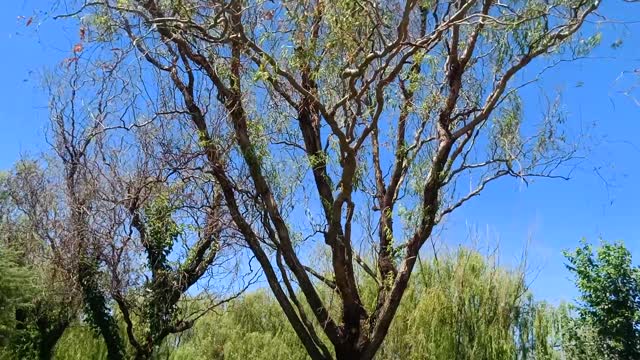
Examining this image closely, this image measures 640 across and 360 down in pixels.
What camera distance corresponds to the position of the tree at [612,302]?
10.0 m

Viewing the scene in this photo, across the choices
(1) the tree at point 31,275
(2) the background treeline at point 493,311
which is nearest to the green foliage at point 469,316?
(2) the background treeline at point 493,311

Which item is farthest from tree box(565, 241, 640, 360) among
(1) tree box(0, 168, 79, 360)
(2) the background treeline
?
(1) tree box(0, 168, 79, 360)

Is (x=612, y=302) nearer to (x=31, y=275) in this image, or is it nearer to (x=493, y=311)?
(x=493, y=311)

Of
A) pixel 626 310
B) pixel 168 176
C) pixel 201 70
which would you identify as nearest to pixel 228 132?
pixel 201 70

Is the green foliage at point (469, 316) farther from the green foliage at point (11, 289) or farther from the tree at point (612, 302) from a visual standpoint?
the green foliage at point (11, 289)

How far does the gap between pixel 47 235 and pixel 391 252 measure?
19.3 feet

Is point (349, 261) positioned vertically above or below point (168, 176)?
below

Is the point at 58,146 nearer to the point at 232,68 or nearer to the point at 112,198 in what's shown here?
the point at 112,198

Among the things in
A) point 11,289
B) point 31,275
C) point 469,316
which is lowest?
point 11,289

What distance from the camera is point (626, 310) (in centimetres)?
1010

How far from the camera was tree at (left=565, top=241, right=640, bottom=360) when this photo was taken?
10.0 meters

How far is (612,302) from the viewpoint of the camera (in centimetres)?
1021

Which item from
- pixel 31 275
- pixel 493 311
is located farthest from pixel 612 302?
pixel 31 275

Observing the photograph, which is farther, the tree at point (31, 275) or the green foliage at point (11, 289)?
the tree at point (31, 275)
